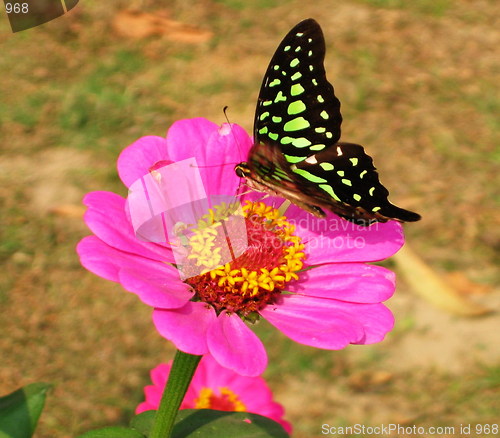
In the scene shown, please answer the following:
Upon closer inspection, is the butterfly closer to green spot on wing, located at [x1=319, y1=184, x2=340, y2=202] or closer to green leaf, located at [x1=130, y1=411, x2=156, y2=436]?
green spot on wing, located at [x1=319, y1=184, x2=340, y2=202]

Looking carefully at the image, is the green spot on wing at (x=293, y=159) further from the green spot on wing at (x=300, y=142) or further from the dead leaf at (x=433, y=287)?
the dead leaf at (x=433, y=287)

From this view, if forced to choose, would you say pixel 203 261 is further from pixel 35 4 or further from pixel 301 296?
pixel 35 4

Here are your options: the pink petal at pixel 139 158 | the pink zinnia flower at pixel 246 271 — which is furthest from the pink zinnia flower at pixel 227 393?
the pink petal at pixel 139 158

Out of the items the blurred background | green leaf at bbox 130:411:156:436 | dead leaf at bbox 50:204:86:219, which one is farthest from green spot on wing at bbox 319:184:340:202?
dead leaf at bbox 50:204:86:219

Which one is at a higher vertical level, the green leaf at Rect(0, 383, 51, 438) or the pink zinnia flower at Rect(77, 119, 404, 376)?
the pink zinnia flower at Rect(77, 119, 404, 376)

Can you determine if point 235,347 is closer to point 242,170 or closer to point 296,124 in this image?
point 242,170

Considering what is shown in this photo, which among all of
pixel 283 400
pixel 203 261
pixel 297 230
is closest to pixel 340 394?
pixel 283 400
